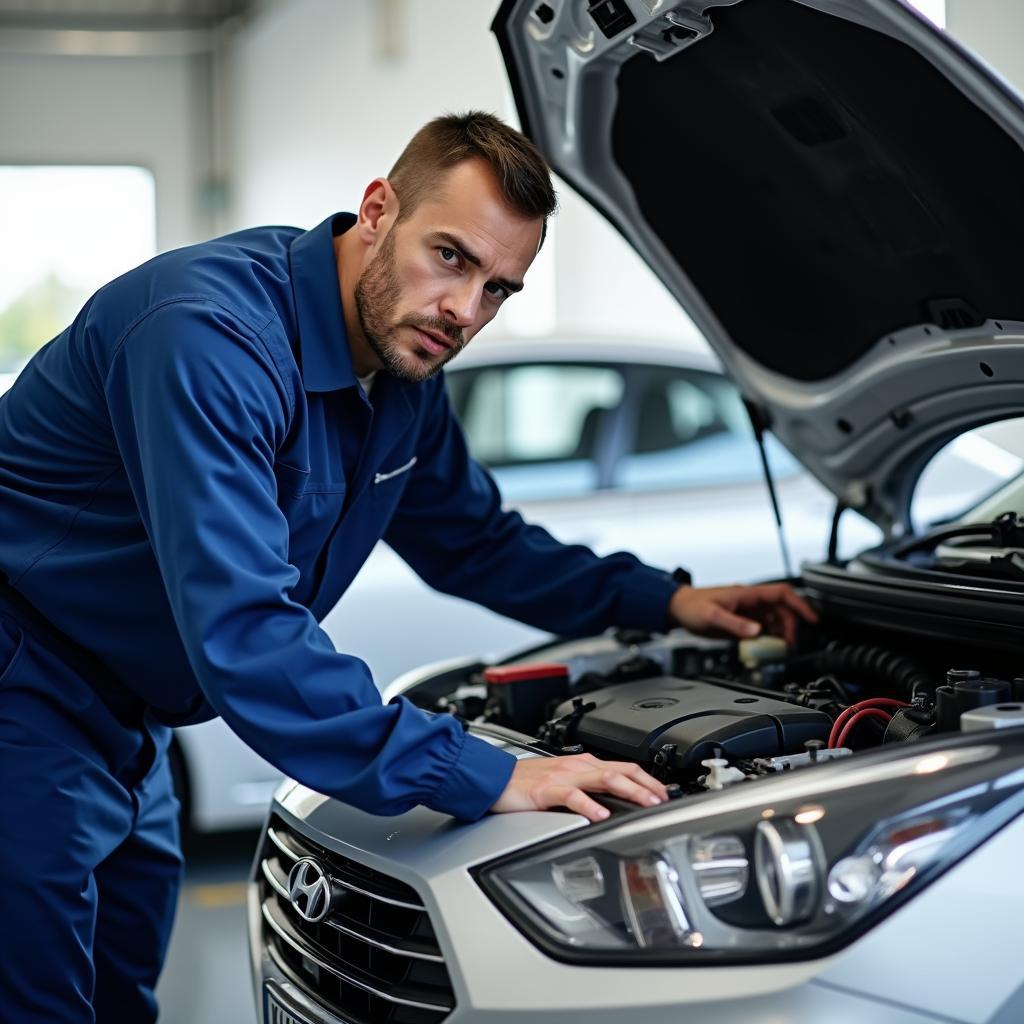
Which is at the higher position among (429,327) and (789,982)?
(429,327)

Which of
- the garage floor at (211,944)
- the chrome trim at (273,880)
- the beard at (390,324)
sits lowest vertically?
the garage floor at (211,944)

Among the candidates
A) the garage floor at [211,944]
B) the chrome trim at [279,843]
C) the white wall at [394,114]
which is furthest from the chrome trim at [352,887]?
the white wall at [394,114]

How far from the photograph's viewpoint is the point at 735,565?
3.87 meters

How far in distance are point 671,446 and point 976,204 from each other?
2.24 m

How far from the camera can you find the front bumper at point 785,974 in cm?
126

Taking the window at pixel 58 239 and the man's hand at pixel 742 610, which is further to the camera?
the window at pixel 58 239

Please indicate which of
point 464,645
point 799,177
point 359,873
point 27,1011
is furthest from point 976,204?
point 464,645

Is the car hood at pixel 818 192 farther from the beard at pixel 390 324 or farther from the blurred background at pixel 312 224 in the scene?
the beard at pixel 390 324

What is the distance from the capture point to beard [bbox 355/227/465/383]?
184 centimetres

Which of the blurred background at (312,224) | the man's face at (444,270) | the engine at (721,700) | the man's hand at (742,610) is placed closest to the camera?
the engine at (721,700)

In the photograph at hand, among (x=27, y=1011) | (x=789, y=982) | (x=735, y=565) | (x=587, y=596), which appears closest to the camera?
(x=789, y=982)

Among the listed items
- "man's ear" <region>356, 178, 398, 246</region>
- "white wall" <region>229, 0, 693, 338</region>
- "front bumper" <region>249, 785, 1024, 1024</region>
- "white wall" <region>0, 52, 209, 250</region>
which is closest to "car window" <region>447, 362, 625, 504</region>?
"man's ear" <region>356, 178, 398, 246</region>

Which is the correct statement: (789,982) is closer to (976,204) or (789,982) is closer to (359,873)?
(359,873)

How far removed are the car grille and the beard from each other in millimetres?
694
